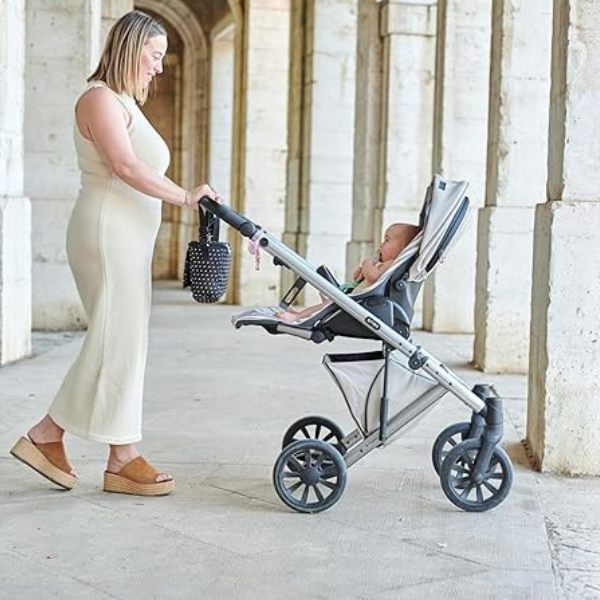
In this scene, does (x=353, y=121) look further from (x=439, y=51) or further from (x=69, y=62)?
(x=69, y=62)

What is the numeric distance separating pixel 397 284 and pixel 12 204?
496 cm

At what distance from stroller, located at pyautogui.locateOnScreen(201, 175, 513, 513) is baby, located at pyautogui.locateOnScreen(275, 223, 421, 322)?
6 centimetres

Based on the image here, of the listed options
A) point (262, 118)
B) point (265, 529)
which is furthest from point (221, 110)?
point (265, 529)

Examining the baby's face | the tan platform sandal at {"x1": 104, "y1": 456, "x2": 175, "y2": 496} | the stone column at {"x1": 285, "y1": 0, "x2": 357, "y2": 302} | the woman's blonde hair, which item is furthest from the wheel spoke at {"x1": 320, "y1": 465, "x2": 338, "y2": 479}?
the stone column at {"x1": 285, "y1": 0, "x2": 357, "y2": 302}

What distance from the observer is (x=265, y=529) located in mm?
4992

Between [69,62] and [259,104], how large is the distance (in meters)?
7.09

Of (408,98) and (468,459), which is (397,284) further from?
(408,98)

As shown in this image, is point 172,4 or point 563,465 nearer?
point 563,465

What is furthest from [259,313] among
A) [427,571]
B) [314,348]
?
[314,348]

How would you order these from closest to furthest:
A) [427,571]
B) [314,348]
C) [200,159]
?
[427,571], [314,348], [200,159]

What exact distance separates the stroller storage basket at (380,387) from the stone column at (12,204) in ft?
15.0

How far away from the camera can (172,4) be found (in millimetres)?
29422

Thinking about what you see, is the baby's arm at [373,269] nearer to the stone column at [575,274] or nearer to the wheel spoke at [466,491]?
the wheel spoke at [466,491]

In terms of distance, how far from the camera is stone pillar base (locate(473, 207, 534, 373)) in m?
10.1
